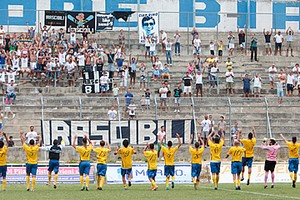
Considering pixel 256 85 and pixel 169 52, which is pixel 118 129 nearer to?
pixel 256 85

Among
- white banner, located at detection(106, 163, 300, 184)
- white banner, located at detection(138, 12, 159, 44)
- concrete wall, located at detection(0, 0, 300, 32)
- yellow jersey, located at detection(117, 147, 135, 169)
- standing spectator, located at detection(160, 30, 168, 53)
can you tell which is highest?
concrete wall, located at detection(0, 0, 300, 32)

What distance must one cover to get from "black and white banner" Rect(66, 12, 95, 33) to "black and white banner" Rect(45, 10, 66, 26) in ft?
1.16

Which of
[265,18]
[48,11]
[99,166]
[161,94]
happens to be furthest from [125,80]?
[99,166]

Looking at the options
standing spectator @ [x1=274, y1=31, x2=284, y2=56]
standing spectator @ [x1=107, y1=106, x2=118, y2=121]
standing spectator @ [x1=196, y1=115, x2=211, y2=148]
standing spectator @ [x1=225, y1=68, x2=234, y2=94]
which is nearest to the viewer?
standing spectator @ [x1=196, y1=115, x2=211, y2=148]

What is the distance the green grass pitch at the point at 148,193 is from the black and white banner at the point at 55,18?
63.4 ft

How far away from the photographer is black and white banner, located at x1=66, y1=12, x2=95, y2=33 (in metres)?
54.3

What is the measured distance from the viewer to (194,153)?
1326 inches

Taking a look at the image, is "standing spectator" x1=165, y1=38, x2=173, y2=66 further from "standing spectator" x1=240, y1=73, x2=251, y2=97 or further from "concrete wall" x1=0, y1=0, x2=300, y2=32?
"standing spectator" x1=240, y1=73, x2=251, y2=97

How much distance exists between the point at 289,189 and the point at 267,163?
1506 millimetres

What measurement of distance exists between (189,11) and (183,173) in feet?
74.3

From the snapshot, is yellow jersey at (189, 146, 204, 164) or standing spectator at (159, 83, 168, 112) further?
standing spectator at (159, 83, 168, 112)

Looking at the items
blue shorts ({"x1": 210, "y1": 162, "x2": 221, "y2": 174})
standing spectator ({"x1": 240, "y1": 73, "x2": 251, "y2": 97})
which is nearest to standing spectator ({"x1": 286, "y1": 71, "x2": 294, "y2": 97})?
standing spectator ({"x1": 240, "y1": 73, "x2": 251, "y2": 97})

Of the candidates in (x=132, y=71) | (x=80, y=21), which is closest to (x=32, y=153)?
(x=132, y=71)

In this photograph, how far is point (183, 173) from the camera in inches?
1551
